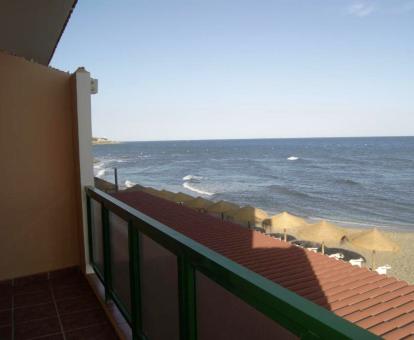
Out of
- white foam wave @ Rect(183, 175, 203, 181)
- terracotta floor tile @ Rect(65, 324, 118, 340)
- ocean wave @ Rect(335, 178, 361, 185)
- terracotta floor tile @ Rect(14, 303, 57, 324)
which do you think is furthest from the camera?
white foam wave @ Rect(183, 175, 203, 181)

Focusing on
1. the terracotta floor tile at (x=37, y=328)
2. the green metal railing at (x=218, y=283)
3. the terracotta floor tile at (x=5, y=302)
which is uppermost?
the green metal railing at (x=218, y=283)

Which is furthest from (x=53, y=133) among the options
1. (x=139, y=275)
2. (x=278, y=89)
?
(x=278, y=89)

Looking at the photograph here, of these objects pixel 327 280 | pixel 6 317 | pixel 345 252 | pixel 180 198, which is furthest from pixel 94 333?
pixel 345 252

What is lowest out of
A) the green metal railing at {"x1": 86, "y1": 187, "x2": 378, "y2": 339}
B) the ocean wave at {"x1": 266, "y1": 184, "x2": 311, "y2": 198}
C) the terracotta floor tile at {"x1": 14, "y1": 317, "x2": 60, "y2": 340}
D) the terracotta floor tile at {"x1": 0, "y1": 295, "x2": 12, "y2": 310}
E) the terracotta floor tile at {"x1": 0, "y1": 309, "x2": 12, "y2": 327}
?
the ocean wave at {"x1": 266, "y1": 184, "x2": 311, "y2": 198}

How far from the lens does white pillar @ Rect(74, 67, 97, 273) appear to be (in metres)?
3.70

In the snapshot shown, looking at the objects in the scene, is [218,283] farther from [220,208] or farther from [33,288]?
[220,208]

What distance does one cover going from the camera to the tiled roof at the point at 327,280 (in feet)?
16.1

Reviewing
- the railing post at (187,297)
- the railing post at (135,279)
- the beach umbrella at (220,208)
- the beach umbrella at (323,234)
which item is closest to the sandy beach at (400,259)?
the beach umbrella at (323,234)

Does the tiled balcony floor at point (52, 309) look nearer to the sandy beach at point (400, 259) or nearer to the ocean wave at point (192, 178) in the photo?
the sandy beach at point (400, 259)

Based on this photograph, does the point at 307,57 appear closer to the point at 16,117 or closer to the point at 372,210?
the point at 372,210

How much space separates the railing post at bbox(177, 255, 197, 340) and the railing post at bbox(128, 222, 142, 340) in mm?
682

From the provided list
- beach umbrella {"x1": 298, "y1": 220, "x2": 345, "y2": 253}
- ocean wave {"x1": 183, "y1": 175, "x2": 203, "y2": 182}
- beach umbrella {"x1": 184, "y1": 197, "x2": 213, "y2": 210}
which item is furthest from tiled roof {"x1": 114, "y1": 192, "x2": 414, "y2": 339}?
ocean wave {"x1": 183, "y1": 175, "x2": 203, "y2": 182}

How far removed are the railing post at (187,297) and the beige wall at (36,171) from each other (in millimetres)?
2811

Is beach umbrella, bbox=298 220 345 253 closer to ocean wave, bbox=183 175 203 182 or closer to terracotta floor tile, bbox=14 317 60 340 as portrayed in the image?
terracotta floor tile, bbox=14 317 60 340
